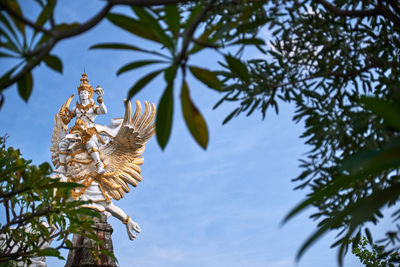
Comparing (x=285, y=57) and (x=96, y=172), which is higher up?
(x=96, y=172)

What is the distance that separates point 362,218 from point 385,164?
125 millimetres

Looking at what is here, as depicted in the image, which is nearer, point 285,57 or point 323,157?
point 323,157

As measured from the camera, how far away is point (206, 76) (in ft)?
3.11

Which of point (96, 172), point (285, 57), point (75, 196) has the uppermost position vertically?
point (96, 172)

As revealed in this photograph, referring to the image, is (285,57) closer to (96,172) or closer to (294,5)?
(294,5)

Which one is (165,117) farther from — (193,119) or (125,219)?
(125,219)

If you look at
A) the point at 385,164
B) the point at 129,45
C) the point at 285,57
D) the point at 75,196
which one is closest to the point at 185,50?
the point at 129,45

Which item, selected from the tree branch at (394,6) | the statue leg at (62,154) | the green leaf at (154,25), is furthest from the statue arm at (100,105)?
the green leaf at (154,25)

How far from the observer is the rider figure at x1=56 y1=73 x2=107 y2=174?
434 centimetres

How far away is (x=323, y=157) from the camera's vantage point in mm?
1324

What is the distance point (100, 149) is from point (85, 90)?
0.78m

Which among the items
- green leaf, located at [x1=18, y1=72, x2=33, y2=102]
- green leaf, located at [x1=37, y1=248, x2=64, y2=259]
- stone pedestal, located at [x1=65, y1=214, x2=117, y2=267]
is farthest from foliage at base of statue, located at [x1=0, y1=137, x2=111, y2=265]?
stone pedestal, located at [x1=65, y1=214, x2=117, y2=267]

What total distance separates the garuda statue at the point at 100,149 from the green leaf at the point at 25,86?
3.22 m

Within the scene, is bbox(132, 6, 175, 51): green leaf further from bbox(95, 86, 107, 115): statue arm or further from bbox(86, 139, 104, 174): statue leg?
bbox(95, 86, 107, 115): statue arm
